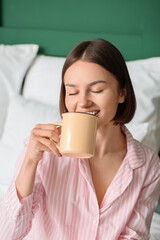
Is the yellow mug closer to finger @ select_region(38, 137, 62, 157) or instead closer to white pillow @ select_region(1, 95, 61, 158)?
finger @ select_region(38, 137, 62, 157)

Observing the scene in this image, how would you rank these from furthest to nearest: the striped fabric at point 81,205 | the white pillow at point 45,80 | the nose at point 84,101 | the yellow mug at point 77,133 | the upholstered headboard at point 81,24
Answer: the upholstered headboard at point 81,24 → the white pillow at point 45,80 → the striped fabric at point 81,205 → the nose at point 84,101 → the yellow mug at point 77,133

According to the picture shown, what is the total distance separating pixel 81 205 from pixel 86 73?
0.47m

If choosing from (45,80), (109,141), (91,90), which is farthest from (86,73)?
(45,80)

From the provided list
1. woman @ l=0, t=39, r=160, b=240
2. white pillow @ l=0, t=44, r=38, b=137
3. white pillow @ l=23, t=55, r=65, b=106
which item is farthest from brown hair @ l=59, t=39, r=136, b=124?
white pillow @ l=0, t=44, r=38, b=137

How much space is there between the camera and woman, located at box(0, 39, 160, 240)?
1.03m

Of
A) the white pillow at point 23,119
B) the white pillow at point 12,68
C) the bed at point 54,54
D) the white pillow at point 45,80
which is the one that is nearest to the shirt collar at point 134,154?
the bed at point 54,54

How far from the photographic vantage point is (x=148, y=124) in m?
1.66

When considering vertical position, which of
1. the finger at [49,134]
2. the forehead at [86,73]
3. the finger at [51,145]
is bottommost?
the finger at [51,145]

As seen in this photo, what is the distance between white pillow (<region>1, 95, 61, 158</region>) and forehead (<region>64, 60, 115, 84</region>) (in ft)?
2.13

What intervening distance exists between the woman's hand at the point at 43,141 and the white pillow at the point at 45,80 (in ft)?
3.00

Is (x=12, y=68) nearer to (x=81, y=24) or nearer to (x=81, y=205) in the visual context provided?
(x=81, y=24)

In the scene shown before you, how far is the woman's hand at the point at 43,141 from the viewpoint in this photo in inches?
37.0

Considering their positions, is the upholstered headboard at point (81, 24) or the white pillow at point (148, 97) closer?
the white pillow at point (148, 97)

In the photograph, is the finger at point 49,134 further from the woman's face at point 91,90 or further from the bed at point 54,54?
the bed at point 54,54
